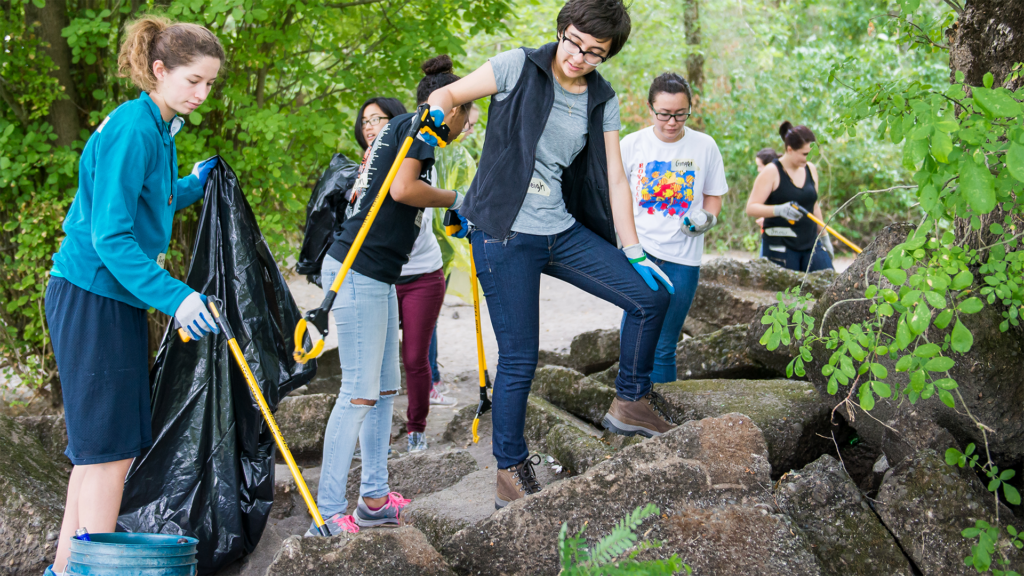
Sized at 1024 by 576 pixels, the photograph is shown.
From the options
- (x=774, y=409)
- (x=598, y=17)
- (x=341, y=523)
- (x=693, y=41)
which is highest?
(x=693, y=41)

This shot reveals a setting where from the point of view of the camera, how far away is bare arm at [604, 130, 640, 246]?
8.82 feet

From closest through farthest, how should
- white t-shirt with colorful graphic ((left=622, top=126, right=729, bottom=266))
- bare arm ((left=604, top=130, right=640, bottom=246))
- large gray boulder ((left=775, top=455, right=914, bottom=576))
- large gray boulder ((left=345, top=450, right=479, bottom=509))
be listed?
large gray boulder ((left=775, top=455, right=914, bottom=576))
bare arm ((left=604, top=130, right=640, bottom=246))
large gray boulder ((left=345, top=450, right=479, bottom=509))
white t-shirt with colorful graphic ((left=622, top=126, right=729, bottom=266))

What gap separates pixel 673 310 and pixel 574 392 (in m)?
0.61

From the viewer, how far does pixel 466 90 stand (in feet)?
8.09

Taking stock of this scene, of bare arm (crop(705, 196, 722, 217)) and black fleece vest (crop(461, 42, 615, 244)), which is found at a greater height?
black fleece vest (crop(461, 42, 615, 244))

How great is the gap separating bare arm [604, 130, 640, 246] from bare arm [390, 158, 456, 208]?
637mm

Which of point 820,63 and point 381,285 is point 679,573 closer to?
point 381,285

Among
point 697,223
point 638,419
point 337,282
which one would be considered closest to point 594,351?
point 697,223

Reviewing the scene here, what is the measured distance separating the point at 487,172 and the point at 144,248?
1.10 meters

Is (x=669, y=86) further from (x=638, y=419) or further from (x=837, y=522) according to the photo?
(x=837, y=522)

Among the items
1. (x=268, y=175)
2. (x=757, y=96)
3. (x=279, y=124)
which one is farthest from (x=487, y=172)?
(x=757, y=96)

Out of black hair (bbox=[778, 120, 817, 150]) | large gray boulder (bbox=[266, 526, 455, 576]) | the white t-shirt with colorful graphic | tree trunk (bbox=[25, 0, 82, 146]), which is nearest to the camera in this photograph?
large gray boulder (bbox=[266, 526, 455, 576])

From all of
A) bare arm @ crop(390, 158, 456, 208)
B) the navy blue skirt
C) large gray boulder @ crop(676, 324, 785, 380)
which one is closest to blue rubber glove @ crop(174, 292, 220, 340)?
the navy blue skirt

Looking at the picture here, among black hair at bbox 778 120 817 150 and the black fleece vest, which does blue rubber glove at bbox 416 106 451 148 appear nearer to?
the black fleece vest
